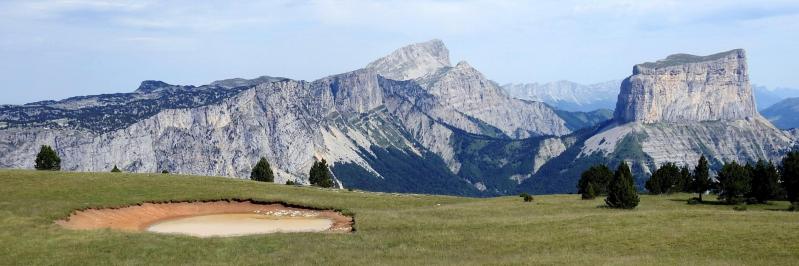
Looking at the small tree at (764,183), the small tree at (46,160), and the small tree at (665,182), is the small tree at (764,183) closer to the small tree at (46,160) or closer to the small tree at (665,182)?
the small tree at (665,182)

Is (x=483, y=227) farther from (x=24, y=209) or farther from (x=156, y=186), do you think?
(x=156, y=186)

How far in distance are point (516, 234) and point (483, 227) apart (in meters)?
5.71

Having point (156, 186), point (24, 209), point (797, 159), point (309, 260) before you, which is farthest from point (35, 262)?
point (797, 159)

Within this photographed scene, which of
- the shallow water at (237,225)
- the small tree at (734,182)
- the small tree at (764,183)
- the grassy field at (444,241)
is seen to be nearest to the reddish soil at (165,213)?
the shallow water at (237,225)

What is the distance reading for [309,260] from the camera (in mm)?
40656

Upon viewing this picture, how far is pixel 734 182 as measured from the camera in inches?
3189

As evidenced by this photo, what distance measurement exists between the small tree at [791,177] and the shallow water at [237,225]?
56.8 metres

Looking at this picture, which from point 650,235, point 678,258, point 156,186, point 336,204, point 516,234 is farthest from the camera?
point 156,186

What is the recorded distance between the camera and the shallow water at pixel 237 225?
60.8 metres

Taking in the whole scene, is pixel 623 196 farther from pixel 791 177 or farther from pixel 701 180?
pixel 701 180

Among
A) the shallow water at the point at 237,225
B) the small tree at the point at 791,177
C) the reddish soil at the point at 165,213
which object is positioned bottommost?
the shallow water at the point at 237,225

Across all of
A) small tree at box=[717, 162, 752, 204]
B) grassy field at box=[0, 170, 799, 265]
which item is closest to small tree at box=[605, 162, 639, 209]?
grassy field at box=[0, 170, 799, 265]

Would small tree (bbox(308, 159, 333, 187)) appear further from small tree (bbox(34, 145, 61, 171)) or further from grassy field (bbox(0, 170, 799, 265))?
grassy field (bbox(0, 170, 799, 265))

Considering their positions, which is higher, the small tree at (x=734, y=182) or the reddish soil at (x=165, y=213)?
the small tree at (x=734, y=182)
